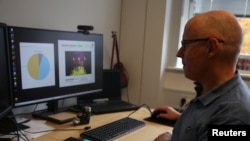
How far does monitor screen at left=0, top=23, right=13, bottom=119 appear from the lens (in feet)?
3.93

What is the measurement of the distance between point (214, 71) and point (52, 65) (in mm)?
948

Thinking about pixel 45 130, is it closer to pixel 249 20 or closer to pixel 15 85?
pixel 15 85

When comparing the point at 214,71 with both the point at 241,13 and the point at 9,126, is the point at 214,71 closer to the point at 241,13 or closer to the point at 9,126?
the point at 9,126

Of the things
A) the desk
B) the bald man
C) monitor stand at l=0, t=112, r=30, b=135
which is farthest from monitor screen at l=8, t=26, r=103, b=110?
the bald man

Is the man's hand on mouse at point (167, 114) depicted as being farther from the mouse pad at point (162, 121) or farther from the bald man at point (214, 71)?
the bald man at point (214, 71)

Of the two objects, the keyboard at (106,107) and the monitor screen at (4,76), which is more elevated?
the monitor screen at (4,76)

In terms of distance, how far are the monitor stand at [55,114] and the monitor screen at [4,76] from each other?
0.37m

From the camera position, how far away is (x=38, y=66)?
5.12 ft

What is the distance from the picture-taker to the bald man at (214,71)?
1007 mm

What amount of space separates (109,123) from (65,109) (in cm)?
38

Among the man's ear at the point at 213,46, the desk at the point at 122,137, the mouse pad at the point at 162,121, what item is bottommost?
the mouse pad at the point at 162,121

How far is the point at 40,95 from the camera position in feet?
5.19

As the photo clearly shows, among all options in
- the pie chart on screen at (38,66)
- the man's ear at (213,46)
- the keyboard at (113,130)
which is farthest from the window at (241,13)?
the man's ear at (213,46)

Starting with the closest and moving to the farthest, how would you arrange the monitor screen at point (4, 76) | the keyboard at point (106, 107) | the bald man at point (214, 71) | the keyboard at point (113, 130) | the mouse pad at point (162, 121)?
the bald man at point (214, 71)
the monitor screen at point (4, 76)
the keyboard at point (113, 130)
the mouse pad at point (162, 121)
the keyboard at point (106, 107)
